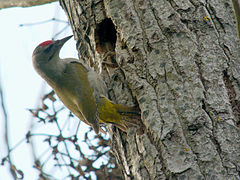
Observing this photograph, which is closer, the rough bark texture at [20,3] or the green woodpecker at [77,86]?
the green woodpecker at [77,86]

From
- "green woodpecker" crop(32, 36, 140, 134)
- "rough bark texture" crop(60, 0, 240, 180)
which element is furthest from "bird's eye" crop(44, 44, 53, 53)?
"rough bark texture" crop(60, 0, 240, 180)

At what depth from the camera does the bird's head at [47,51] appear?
4312 mm

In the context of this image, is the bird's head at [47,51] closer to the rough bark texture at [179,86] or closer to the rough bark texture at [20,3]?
the rough bark texture at [20,3]

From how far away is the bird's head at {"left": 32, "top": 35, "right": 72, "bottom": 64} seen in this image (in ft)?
14.1

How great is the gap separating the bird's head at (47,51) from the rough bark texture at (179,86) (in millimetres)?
1453

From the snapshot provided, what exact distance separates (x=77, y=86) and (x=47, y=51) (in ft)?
2.42

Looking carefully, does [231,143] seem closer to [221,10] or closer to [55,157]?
[221,10]

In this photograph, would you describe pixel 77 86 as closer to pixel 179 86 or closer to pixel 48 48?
pixel 48 48

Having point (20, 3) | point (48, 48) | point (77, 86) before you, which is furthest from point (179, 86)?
point (20, 3)

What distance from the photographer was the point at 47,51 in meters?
4.36

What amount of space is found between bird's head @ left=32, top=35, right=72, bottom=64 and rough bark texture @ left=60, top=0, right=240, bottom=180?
1.45 m

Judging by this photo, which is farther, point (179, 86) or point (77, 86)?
point (77, 86)

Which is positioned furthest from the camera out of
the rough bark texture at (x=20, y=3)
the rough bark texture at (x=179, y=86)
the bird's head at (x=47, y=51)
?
the rough bark texture at (x=20, y=3)

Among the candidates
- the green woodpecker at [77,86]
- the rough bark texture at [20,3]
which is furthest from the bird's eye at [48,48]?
the rough bark texture at [20,3]
